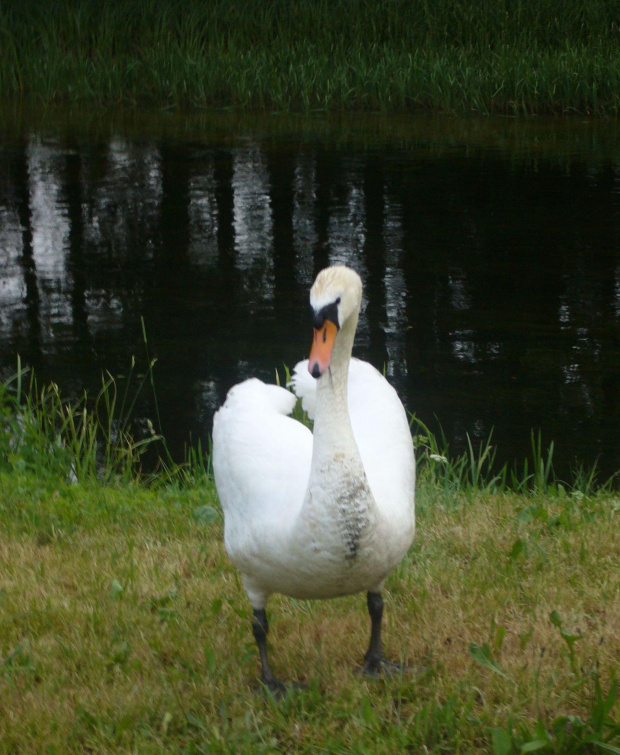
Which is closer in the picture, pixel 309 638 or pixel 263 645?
pixel 263 645

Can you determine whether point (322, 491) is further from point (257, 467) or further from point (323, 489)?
point (257, 467)

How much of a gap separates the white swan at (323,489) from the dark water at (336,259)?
2.97 m

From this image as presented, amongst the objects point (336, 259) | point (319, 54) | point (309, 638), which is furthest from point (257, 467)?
point (319, 54)

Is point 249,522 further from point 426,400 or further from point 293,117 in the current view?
point 293,117

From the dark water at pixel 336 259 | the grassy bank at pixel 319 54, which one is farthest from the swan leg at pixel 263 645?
the grassy bank at pixel 319 54

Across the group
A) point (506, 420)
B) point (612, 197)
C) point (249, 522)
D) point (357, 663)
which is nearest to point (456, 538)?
point (357, 663)

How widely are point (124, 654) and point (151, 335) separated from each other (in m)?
4.95

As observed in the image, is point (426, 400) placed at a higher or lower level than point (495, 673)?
lower

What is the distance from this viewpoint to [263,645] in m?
3.42

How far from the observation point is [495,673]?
3.23 metres

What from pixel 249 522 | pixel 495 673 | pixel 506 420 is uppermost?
pixel 249 522

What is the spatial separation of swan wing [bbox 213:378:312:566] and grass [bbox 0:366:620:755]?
0.47m

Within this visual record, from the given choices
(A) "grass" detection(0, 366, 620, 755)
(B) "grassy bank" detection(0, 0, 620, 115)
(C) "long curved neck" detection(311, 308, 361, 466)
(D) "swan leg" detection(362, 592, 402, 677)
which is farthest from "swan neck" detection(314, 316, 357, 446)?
(B) "grassy bank" detection(0, 0, 620, 115)

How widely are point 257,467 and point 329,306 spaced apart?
632mm
